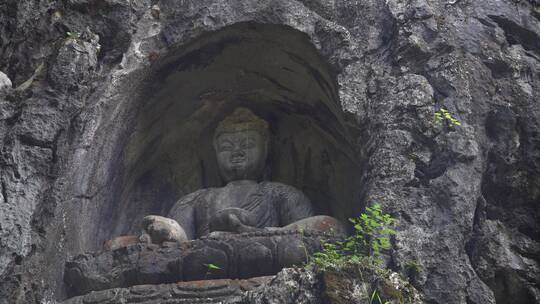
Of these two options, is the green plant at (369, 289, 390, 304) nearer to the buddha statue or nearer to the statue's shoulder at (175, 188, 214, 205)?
the buddha statue

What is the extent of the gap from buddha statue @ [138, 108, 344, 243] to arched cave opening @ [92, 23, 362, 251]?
0.25 m

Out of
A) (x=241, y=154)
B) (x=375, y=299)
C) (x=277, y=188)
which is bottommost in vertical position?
(x=375, y=299)

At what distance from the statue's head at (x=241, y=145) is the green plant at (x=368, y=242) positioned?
258cm

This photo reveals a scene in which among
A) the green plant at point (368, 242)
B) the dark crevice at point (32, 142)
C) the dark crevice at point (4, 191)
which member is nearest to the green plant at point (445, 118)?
the green plant at point (368, 242)

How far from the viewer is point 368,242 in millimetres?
7184

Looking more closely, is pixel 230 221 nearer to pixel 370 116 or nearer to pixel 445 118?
pixel 370 116

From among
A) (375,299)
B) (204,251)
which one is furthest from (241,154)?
(375,299)

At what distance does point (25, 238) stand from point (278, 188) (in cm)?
279

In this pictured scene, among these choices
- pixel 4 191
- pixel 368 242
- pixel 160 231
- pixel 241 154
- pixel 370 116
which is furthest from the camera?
pixel 241 154

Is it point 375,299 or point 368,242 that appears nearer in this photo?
point 375,299

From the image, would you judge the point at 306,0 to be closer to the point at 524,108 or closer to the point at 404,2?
the point at 404,2

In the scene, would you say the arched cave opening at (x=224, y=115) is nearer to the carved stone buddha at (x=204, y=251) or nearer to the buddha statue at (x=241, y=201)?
the buddha statue at (x=241, y=201)

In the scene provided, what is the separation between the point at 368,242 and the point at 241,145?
3.10 meters

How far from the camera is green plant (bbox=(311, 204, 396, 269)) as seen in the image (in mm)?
6778
